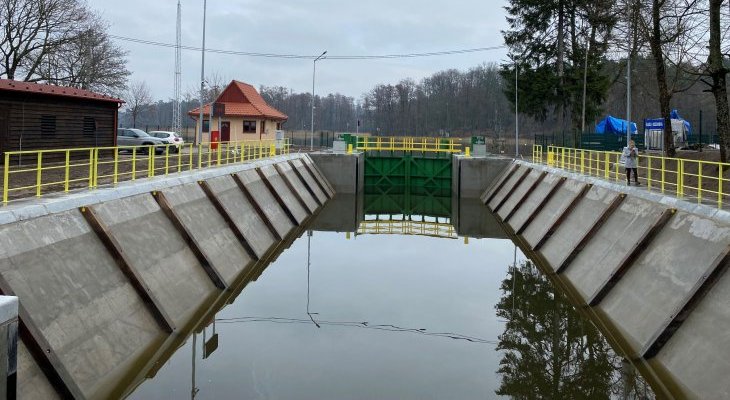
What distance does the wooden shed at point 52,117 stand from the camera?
21.5 meters

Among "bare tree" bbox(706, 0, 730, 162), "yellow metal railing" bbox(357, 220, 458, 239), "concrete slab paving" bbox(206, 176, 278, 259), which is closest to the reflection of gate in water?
"yellow metal railing" bbox(357, 220, 458, 239)

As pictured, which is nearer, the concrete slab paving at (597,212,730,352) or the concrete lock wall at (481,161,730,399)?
the concrete lock wall at (481,161,730,399)

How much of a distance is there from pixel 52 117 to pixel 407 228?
16.4 metres

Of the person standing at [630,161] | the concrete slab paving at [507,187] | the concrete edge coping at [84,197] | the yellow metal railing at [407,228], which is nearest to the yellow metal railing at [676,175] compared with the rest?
the person standing at [630,161]

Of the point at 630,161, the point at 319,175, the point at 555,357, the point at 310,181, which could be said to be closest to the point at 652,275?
the point at 555,357

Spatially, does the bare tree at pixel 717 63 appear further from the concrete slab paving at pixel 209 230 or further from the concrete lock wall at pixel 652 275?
the concrete slab paving at pixel 209 230

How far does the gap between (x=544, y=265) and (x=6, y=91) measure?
19.9 metres

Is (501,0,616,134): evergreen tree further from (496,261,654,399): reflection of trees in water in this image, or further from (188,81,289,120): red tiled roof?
(496,261,654,399): reflection of trees in water

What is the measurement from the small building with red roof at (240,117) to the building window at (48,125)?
1902 centimetres

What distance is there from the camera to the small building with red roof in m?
44.4

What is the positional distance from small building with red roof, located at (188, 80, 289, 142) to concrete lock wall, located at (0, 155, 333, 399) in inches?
1035

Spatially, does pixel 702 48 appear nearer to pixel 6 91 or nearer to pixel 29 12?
pixel 6 91

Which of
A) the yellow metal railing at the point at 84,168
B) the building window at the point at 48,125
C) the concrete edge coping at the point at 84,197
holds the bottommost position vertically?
the concrete edge coping at the point at 84,197

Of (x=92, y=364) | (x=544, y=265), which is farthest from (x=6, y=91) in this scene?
(x=544, y=265)
